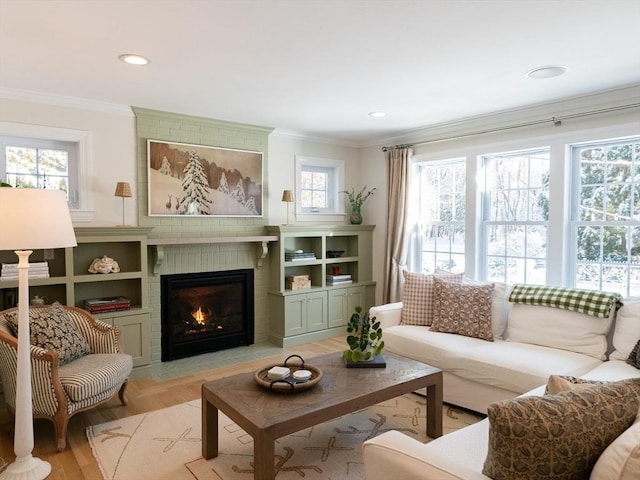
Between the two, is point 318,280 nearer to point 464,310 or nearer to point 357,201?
point 357,201

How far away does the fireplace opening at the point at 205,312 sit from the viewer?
443 cm

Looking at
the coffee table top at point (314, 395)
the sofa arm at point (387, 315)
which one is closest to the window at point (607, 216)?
the sofa arm at point (387, 315)

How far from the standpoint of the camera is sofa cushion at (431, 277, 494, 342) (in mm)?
3527

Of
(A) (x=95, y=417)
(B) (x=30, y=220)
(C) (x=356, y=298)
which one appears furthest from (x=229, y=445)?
(C) (x=356, y=298)

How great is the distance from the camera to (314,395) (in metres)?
2.39

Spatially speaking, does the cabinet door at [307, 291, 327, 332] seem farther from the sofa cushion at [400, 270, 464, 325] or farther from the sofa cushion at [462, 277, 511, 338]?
the sofa cushion at [462, 277, 511, 338]

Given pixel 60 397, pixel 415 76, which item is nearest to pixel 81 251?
pixel 60 397

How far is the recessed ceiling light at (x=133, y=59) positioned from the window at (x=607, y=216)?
364cm

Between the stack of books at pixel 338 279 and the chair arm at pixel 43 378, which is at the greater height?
the stack of books at pixel 338 279

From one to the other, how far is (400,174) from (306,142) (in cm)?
123

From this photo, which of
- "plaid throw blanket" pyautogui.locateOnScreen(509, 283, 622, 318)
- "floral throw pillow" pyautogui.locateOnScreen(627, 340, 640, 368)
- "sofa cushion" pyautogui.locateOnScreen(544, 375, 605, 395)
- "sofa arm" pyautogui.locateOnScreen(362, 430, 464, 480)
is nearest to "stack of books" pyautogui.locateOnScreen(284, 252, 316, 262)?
"plaid throw blanket" pyautogui.locateOnScreen(509, 283, 622, 318)

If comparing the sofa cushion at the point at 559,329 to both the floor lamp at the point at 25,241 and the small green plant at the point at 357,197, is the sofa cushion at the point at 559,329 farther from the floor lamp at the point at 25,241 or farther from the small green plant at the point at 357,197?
the floor lamp at the point at 25,241

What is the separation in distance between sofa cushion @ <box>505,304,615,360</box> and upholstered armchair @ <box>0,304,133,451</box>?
303cm

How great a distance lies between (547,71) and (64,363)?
13.0ft
